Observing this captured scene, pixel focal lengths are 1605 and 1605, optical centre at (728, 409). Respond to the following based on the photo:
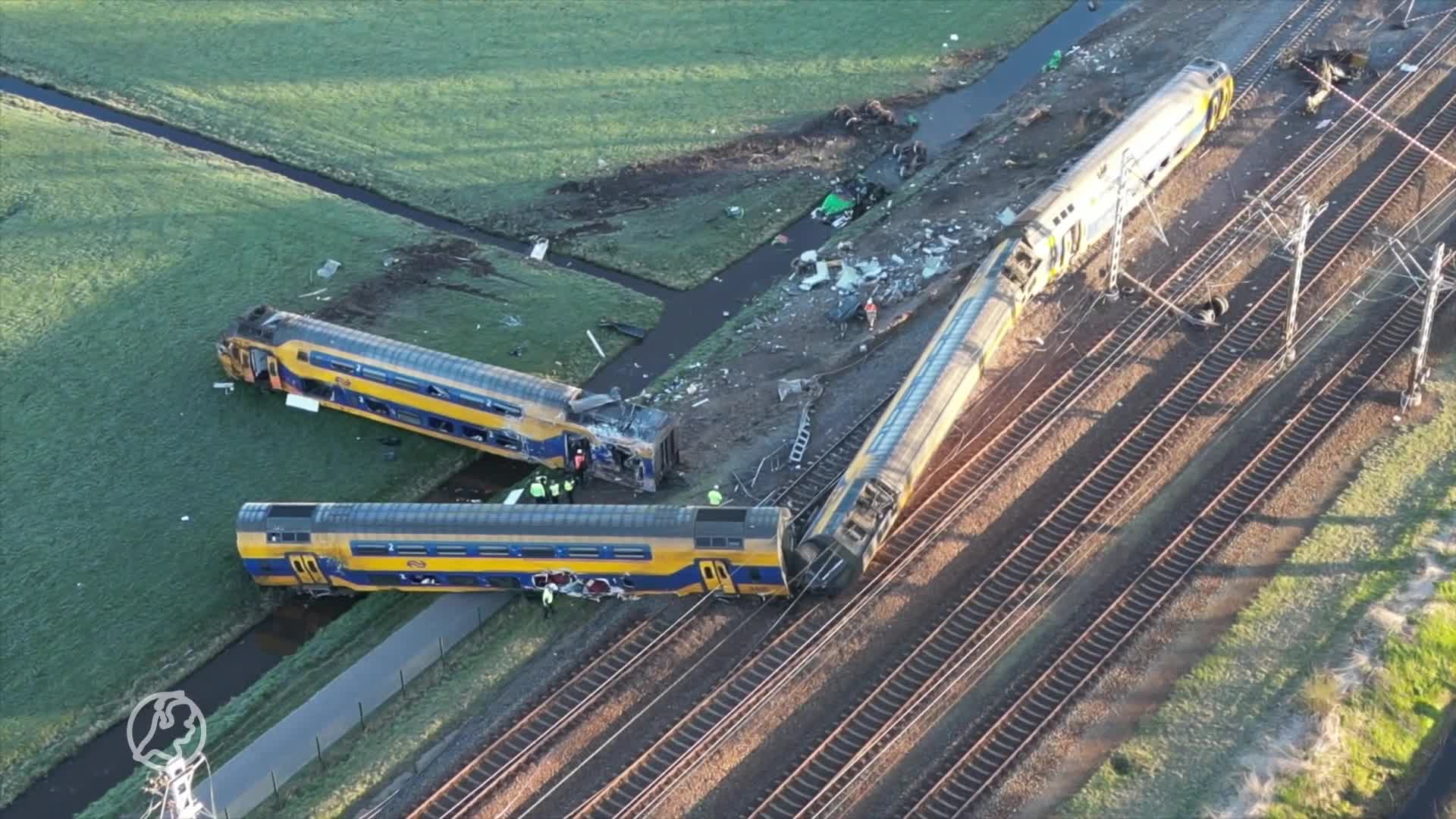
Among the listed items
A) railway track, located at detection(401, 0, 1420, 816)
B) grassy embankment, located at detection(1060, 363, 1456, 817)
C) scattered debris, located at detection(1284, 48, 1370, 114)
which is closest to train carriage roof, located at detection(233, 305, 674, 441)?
railway track, located at detection(401, 0, 1420, 816)

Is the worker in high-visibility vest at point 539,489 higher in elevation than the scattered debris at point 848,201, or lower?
lower

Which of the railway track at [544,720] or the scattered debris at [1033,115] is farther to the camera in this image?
the scattered debris at [1033,115]

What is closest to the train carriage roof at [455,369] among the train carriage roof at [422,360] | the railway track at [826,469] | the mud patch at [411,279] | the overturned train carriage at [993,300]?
the train carriage roof at [422,360]

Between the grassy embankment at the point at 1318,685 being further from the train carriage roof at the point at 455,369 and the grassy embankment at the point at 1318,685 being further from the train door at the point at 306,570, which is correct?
the train door at the point at 306,570

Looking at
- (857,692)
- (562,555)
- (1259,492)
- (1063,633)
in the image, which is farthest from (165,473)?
(1259,492)

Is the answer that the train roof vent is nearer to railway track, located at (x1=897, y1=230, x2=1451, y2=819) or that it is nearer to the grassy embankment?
railway track, located at (x1=897, y1=230, x2=1451, y2=819)

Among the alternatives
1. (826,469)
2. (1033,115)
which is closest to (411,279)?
(826,469)

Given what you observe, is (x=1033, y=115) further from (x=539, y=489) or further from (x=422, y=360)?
(x=539, y=489)

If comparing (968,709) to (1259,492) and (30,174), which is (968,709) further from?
(30,174)
